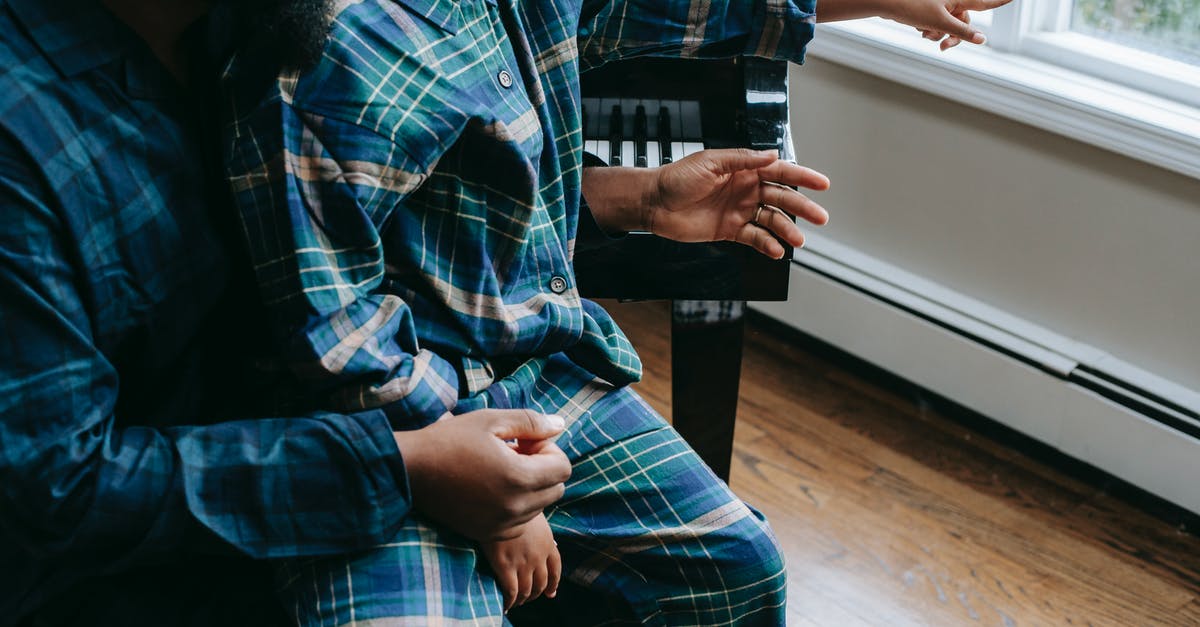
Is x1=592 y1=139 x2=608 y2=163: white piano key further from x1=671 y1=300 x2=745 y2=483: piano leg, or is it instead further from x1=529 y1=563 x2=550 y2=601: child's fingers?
x1=529 y1=563 x2=550 y2=601: child's fingers

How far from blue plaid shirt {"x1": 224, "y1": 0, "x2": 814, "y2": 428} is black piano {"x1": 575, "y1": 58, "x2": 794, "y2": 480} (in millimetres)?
129

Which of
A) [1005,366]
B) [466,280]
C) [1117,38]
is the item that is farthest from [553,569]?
[1117,38]

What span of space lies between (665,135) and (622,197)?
0.17m

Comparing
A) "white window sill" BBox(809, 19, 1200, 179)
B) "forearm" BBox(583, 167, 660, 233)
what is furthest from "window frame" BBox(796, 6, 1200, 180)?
"forearm" BBox(583, 167, 660, 233)

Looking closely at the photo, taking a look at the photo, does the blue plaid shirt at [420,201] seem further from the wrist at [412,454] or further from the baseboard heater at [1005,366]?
the baseboard heater at [1005,366]

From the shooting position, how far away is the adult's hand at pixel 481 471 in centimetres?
95

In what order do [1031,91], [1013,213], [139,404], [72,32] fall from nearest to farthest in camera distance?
1. [72,32]
2. [139,404]
3. [1031,91]
4. [1013,213]

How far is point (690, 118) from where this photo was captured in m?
1.42

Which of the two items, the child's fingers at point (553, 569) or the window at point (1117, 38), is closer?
the child's fingers at point (553, 569)

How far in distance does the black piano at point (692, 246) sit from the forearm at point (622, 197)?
0.02 m

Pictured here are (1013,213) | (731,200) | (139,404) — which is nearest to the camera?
(139,404)

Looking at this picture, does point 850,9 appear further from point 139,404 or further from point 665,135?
point 139,404

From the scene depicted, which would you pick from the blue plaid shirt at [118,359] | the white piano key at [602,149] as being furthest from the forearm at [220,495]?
the white piano key at [602,149]

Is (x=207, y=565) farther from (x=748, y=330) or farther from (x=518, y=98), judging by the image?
(x=748, y=330)
